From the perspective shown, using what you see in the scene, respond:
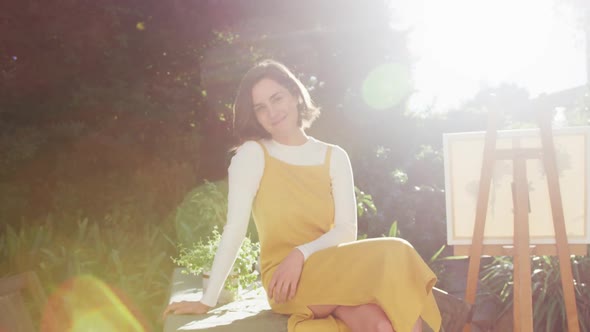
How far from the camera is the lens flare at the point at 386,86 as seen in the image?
6.66m

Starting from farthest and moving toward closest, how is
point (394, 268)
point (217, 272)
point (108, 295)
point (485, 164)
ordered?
1. point (108, 295)
2. point (485, 164)
3. point (217, 272)
4. point (394, 268)

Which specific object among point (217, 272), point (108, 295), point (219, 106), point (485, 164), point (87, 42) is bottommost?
point (108, 295)

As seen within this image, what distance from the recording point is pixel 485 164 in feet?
9.25

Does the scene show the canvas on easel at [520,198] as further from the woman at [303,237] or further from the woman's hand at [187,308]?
the woman's hand at [187,308]

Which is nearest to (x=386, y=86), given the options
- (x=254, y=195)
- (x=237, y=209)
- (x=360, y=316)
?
(x=254, y=195)

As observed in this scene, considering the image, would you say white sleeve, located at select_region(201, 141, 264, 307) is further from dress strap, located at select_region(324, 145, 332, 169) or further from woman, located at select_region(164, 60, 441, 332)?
dress strap, located at select_region(324, 145, 332, 169)

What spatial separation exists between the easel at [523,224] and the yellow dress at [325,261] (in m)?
0.95

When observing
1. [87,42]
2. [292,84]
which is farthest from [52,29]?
[292,84]

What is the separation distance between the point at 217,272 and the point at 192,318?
0.24 metres

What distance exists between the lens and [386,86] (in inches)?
266

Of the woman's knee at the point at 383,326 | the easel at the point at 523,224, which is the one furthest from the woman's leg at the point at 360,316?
the easel at the point at 523,224

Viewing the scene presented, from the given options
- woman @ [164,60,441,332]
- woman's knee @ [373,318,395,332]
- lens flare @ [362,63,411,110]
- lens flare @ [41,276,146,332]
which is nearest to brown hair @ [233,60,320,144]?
woman @ [164,60,441,332]

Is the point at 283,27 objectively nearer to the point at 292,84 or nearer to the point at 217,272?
the point at 292,84

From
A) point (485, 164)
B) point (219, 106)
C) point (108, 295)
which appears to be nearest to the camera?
point (485, 164)
